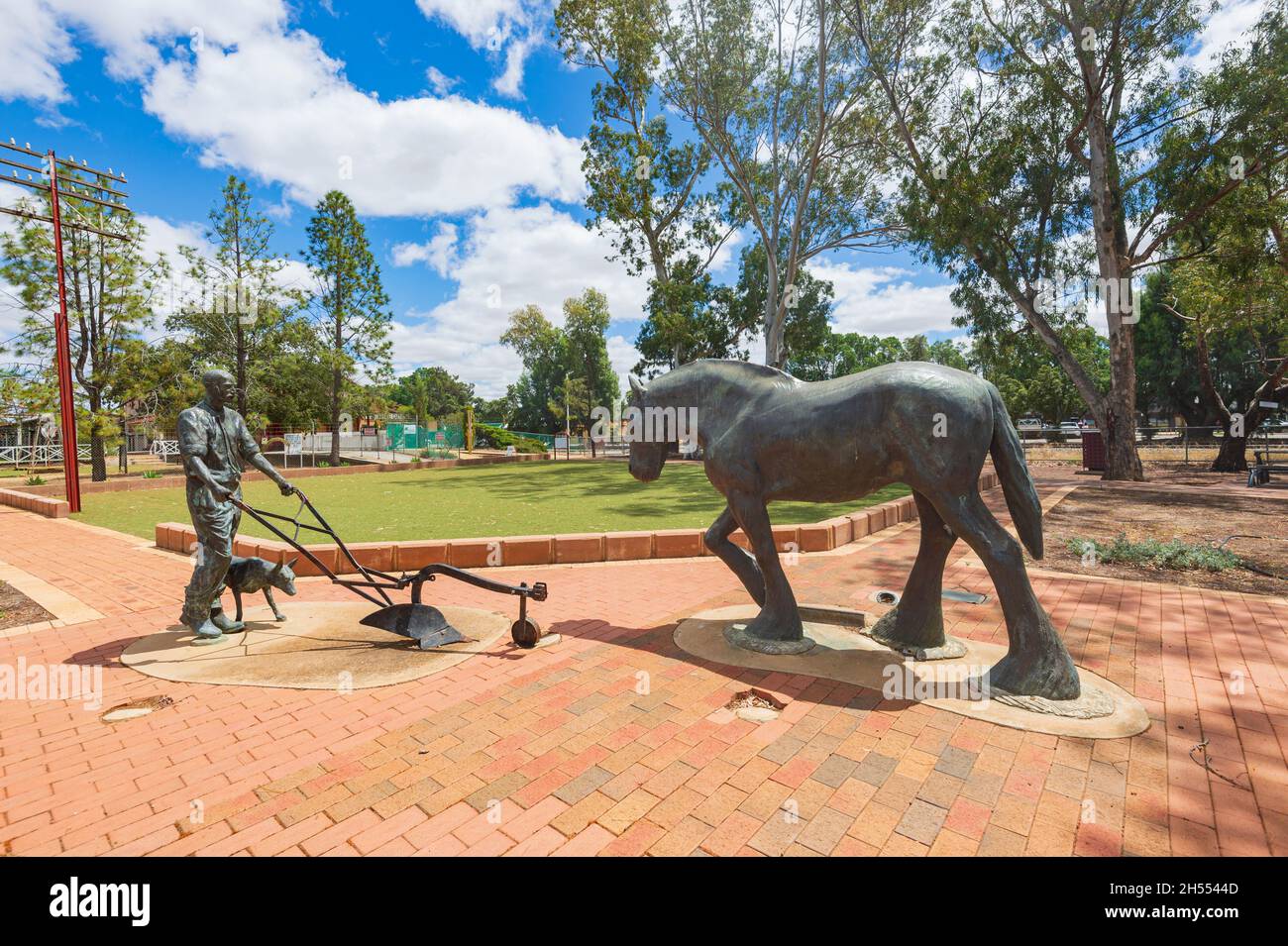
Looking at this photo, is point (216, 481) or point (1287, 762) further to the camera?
point (216, 481)

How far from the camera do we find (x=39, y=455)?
30438mm

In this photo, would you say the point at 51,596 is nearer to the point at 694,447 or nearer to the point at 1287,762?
the point at 694,447

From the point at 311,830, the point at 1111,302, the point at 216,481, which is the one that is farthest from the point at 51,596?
the point at 1111,302

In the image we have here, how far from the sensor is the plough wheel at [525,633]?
456 cm

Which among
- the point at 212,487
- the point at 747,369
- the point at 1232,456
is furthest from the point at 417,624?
the point at 1232,456

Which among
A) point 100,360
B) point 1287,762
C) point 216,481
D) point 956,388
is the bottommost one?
point 1287,762

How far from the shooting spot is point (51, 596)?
20.1 ft

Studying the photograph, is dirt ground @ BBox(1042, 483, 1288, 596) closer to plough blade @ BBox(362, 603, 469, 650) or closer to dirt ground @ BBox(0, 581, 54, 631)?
plough blade @ BBox(362, 603, 469, 650)

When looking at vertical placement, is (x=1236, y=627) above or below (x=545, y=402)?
below

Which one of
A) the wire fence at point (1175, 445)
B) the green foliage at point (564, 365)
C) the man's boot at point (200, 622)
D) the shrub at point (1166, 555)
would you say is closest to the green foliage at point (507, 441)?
the green foliage at point (564, 365)
